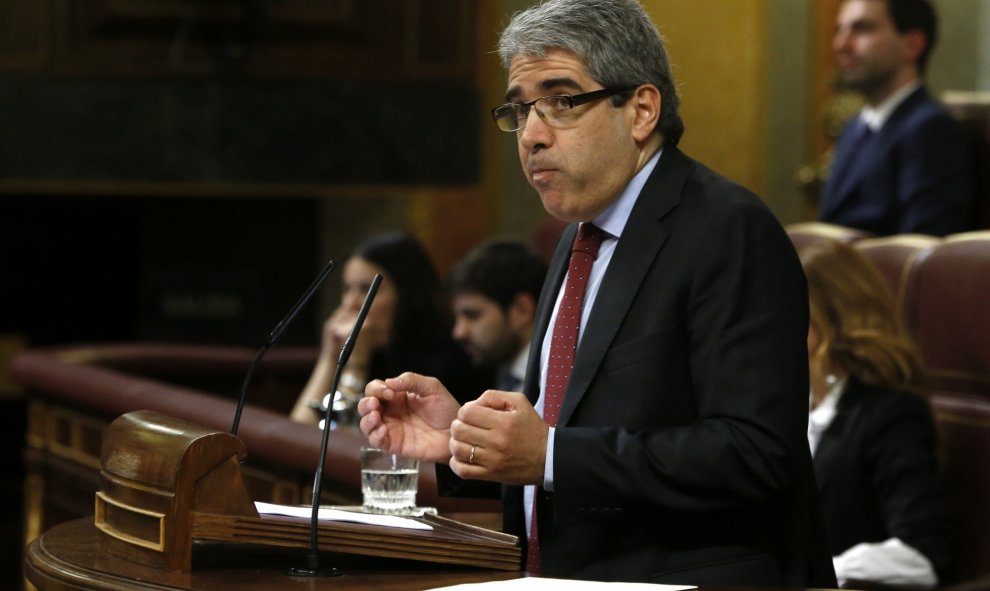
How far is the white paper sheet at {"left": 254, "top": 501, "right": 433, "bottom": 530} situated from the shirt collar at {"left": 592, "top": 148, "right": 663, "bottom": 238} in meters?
0.46

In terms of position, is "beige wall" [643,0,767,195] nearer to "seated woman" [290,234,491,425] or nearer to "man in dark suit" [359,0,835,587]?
"seated woman" [290,234,491,425]

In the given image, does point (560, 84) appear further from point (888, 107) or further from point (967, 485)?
point (888, 107)

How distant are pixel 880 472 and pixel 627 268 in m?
1.24

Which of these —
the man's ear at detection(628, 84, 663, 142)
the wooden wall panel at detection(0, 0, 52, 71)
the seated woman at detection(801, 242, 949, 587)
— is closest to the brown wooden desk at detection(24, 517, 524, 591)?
the man's ear at detection(628, 84, 663, 142)

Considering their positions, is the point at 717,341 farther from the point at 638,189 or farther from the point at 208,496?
the point at 208,496

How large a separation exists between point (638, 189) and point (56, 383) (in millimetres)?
2855

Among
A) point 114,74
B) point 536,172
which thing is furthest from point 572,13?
point 114,74

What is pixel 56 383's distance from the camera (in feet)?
14.4

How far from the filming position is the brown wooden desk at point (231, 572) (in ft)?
5.48

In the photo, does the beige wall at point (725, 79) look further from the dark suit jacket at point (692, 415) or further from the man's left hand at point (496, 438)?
the man's left hand at point (496, 438)

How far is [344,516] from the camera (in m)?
1.88

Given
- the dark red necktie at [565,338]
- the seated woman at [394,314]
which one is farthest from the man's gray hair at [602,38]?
the seated woman at [394,314]

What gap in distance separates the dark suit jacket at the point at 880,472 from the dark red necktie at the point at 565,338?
1.14m

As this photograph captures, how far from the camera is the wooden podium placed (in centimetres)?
172
